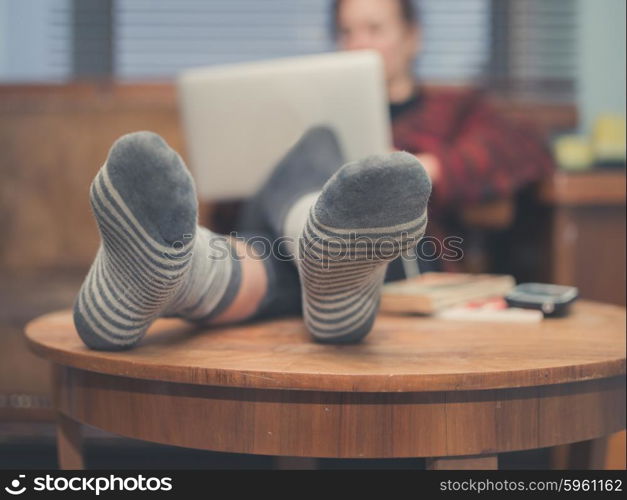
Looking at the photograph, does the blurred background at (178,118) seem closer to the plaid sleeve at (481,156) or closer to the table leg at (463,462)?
the plaid sleeve at (481,156)

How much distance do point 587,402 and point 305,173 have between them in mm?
426

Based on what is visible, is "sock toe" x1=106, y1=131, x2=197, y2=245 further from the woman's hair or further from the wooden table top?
the woman's hair

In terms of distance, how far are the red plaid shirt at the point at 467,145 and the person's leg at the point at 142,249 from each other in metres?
0.82

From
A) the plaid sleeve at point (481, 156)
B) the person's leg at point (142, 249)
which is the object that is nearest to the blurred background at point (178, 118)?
the plaid sleeve at point (481, 156)

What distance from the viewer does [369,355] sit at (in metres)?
0.66

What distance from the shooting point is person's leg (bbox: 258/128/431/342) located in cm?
56

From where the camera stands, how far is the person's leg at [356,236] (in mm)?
564

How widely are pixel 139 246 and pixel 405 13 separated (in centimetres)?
124

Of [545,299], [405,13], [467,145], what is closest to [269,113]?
[545,299]

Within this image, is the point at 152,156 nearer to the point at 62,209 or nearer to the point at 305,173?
the point at 305,173

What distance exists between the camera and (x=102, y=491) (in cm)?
66

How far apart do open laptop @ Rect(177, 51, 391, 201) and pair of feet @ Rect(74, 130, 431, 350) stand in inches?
15.3

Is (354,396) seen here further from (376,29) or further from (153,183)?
(376,29)

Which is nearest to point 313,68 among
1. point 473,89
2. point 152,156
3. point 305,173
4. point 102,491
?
point 305,173
